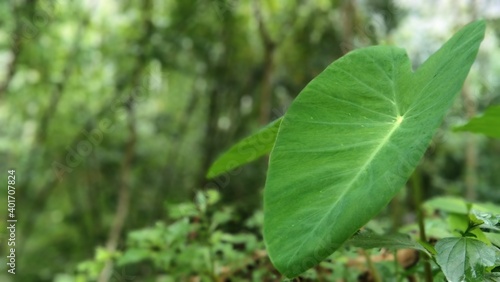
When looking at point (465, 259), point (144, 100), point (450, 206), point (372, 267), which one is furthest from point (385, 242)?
point (144, 100)

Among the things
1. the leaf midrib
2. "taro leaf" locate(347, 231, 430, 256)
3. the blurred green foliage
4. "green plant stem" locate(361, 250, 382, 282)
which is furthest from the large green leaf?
the blurred green foliage

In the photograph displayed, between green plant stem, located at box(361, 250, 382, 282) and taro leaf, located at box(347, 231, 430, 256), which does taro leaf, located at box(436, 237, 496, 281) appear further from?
green plant stem, located at box(361, 250, 382, 282)

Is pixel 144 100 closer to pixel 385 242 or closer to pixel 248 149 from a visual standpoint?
pixel 248 149

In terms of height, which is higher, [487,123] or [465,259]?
[487,123]

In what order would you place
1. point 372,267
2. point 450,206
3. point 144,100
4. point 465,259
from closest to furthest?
1. point 465,259
2. point 372,267
3. point 450,206
4. point 144,100

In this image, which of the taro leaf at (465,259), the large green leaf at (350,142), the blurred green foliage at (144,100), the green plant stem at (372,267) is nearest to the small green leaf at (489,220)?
the taro leaf at (465,259)

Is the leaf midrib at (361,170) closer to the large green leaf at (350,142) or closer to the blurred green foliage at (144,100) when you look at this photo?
the large green leaf at (350,142)
